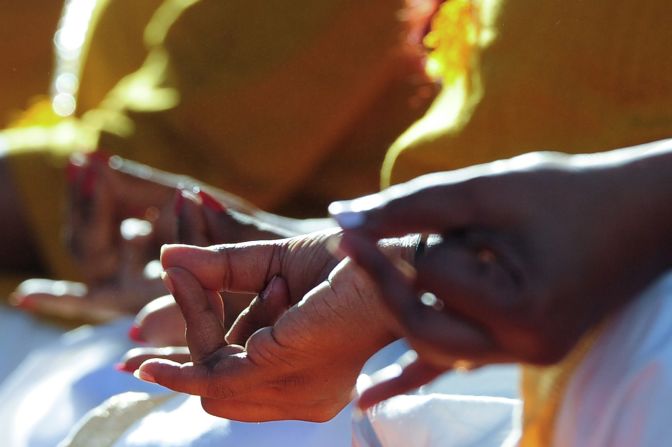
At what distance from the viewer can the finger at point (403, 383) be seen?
38 cm

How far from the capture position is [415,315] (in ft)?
1.16

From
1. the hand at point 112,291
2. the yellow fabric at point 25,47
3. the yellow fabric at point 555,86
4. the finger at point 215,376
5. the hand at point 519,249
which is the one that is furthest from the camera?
the yellow fabric at point 25,47

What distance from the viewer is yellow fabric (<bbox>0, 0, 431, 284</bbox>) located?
1062 millimetres

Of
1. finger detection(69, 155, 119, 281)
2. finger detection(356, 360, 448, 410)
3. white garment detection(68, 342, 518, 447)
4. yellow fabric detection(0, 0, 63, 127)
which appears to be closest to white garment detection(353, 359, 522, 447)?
white garment detection(68, 342, 518, 447)

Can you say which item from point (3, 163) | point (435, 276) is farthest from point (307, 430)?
point (3, 163)

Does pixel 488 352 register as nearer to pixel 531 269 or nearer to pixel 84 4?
pixel 531 269

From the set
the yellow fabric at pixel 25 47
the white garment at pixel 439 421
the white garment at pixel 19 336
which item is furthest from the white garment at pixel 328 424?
the yellow fabric at pixel 25 47

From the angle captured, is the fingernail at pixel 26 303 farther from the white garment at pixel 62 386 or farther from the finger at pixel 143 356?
the finger at pixel 143 356

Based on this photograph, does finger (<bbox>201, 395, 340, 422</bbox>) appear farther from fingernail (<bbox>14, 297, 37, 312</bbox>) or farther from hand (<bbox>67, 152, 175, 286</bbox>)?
fingernail (<bbox>14, 297, 37, 312</bbox>)

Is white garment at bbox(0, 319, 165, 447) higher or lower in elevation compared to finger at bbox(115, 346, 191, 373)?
higher

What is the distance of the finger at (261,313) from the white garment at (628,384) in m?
0.20

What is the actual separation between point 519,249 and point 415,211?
0.04 metres

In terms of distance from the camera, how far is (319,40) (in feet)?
3.59

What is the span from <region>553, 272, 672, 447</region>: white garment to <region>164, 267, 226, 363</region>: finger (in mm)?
194
